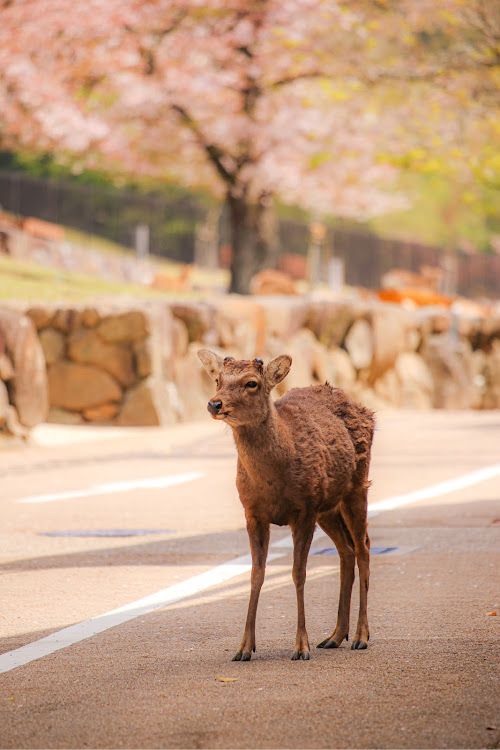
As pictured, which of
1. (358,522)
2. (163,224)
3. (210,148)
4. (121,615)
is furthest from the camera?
(163,224)

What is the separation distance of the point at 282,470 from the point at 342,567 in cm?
85

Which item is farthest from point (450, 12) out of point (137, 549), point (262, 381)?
point (262, 381)

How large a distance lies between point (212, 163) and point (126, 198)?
801 cm

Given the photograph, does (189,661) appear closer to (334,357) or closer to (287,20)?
(334,357)

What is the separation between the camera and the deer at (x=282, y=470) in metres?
5.85

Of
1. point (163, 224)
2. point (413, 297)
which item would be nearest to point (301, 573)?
point (413, 297)

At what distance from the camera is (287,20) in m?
26.7

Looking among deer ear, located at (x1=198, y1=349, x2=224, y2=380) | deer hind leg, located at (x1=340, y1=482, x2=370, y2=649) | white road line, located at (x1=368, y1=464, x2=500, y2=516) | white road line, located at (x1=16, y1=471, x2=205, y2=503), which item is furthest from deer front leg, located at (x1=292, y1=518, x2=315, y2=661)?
white road line, located at (x1=16, y1=471, x2=205, y2=503)

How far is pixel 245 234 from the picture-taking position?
1093 inches

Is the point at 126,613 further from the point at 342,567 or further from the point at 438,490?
the point at 438,490

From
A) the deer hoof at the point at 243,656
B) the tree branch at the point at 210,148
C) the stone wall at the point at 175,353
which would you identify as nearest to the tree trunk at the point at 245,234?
the tree branch at the point at 210,148

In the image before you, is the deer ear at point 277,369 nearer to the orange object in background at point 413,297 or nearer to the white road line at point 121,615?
the white road line at point 121,615

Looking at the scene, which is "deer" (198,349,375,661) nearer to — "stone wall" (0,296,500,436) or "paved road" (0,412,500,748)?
"paved road" (0,412,500,748)

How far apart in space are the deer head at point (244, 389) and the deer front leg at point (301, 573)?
0.58m
